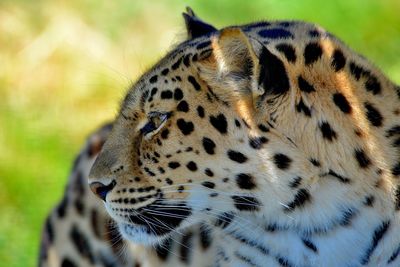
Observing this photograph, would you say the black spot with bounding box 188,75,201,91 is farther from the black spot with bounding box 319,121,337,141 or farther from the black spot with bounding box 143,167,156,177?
the black spot with bounding box 319,121,337,141

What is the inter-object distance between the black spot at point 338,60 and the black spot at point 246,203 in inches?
26.4

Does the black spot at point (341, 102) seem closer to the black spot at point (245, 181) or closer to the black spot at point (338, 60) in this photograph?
the black spot at point (338, 60)

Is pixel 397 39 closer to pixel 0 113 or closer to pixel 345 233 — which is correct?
pixel 0 113

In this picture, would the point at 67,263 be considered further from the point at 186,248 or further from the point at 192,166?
the point at 192,166

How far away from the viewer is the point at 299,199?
4.82 metres

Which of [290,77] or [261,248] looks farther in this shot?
[261,248]

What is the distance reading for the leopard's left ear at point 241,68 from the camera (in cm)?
462

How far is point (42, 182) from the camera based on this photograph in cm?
838

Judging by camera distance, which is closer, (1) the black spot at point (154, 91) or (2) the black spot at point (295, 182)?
(2) the black spot at point (295, 182)

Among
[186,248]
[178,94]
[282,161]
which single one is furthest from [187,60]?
[186,248]

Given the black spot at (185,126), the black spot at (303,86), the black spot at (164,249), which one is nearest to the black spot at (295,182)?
the black spot at (303,86)

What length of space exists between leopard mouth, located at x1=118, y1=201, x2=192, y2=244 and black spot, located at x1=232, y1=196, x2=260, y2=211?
0.74 ft

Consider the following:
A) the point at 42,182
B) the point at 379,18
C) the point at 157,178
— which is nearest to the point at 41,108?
the point at 42,182

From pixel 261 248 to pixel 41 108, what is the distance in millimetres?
4720
